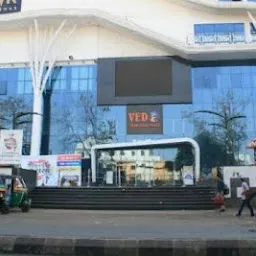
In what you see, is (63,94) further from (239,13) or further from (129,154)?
(239,13)

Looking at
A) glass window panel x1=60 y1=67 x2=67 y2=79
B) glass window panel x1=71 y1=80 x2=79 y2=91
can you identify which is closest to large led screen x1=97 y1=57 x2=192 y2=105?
glass window panel x1=71 y1=80 x2=79 y2=91

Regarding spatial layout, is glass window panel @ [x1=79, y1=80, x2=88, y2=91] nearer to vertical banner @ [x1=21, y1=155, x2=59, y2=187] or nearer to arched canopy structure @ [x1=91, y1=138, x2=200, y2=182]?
arched canopy structure @ [x1=91, y1=138, x2=200, y2=182]

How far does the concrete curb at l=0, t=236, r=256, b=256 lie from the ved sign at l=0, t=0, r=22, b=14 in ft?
154

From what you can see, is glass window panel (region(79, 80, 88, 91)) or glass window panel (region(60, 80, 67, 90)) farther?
glass window panel (region(60, 80, 67, 90))

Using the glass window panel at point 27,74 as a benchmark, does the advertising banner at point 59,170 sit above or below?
below

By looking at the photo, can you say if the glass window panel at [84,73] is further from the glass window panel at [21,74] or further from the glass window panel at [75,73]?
the glass window panel at [21,74]

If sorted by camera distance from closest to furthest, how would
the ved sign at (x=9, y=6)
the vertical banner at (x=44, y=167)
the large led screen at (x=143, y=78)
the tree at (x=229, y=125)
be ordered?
the vertical banner at (x=44, y=167), the tree at (x=229, y=125), the large led screen at (x=143, y=78), the ved sign at (x=9, y=6)

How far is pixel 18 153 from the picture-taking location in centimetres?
2767

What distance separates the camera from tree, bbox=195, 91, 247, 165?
4628 cm

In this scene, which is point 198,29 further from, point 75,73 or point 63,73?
point 63,73

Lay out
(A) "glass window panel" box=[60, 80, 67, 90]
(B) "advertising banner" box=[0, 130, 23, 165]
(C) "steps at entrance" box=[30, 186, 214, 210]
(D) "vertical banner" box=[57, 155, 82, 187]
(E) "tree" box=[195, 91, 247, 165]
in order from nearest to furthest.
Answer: (B) "advertising banner" box=[0, 130, 23, 165]
(C) "steps at entrance" box=[30, 186, 214, 210]
(D) "vertical banner" box=[57, 155, 82, 187]
(E) "tree" box=[195, 91, 247, 165]
(A) "glass window panel" box=[60, 80, 67, 90]

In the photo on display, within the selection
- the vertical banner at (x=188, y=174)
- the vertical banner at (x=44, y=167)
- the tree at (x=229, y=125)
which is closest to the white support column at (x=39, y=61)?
the vertical banner at (x=44, y=167)

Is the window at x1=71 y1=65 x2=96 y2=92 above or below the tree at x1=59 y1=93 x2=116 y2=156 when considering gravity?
above

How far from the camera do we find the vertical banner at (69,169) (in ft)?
130
